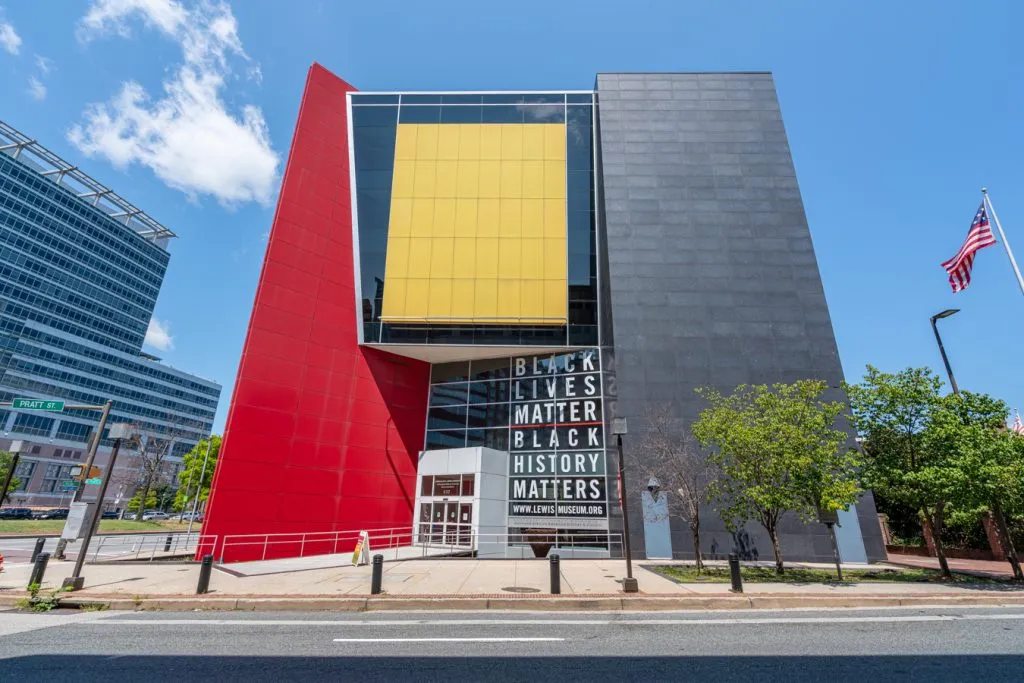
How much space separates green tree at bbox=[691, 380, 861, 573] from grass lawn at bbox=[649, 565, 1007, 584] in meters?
0.94

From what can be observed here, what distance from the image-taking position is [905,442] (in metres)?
16.2

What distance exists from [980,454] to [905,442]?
1.98 metres

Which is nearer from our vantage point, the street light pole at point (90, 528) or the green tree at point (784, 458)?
the street light pole at point (90, 528)

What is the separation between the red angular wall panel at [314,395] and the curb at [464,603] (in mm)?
9252

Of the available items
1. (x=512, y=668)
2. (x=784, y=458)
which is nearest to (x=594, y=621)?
(x=512, y=668)

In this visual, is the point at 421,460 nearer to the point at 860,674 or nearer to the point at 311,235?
the point at 311,235

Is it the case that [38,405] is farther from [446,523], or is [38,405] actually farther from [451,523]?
[451,523]

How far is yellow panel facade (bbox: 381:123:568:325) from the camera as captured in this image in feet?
89.8

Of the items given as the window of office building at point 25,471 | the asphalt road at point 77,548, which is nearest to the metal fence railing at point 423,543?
the asphalt road at point 77,548

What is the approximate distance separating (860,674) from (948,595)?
969 cm

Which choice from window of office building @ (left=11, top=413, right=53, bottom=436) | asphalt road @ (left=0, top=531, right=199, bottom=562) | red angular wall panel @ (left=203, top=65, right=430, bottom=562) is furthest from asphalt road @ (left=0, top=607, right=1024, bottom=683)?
window of office building @ (left=11, top=413, right=53, bottom=436)

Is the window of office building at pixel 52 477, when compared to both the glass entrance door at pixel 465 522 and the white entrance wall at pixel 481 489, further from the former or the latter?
the glass entrance door at pixel 465 522

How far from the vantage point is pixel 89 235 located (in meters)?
95.0

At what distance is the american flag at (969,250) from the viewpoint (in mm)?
16172
